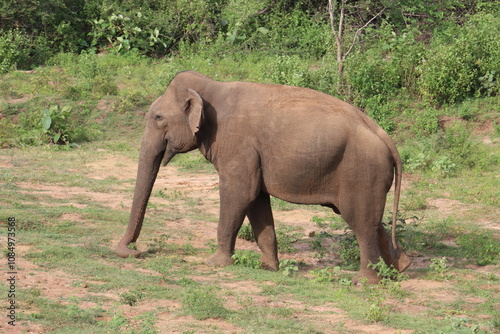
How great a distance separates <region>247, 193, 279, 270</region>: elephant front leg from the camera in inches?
332

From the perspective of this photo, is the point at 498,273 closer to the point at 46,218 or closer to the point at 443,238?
the point at 443,238

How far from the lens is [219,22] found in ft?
70.8

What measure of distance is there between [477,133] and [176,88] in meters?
8.72

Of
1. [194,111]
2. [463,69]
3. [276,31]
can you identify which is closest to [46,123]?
[276,31]

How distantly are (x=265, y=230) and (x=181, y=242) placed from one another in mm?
1404

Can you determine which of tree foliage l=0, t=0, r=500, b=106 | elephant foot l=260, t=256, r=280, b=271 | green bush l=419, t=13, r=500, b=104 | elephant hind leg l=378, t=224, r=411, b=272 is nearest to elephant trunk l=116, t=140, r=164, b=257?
elephant foot l=260, t=256, r=280, b=271

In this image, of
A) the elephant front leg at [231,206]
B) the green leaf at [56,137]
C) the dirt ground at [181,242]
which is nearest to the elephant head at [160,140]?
the dirt ground at [181,242]

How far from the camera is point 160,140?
854 centimetres

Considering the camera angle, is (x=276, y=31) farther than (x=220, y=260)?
Yes

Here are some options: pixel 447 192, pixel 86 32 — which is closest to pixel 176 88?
pixel 447 192

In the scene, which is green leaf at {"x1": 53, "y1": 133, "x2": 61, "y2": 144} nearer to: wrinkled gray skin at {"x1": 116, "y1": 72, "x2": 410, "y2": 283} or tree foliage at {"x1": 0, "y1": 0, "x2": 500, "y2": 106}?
tree foliage at {"x1": 0, "y1": 0, "x2": 500, "y2": 106}

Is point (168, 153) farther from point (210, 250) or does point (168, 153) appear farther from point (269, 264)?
point (269, 264)

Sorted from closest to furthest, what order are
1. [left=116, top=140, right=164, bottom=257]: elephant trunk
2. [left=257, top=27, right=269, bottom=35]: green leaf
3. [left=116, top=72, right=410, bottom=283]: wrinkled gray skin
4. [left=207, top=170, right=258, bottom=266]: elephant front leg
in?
[left=116, top=72, right=410, bottom=283]: wrinkled gray skin, [left=207, top=170, right=258, bottom=266]: elephant front leg, [left=116, top=140, right=164, bottom=257]: elephant trunk, [left=257, top=27, right=269, bottom=35]: green leaf

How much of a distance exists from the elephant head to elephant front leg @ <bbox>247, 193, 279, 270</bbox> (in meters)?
0.93
